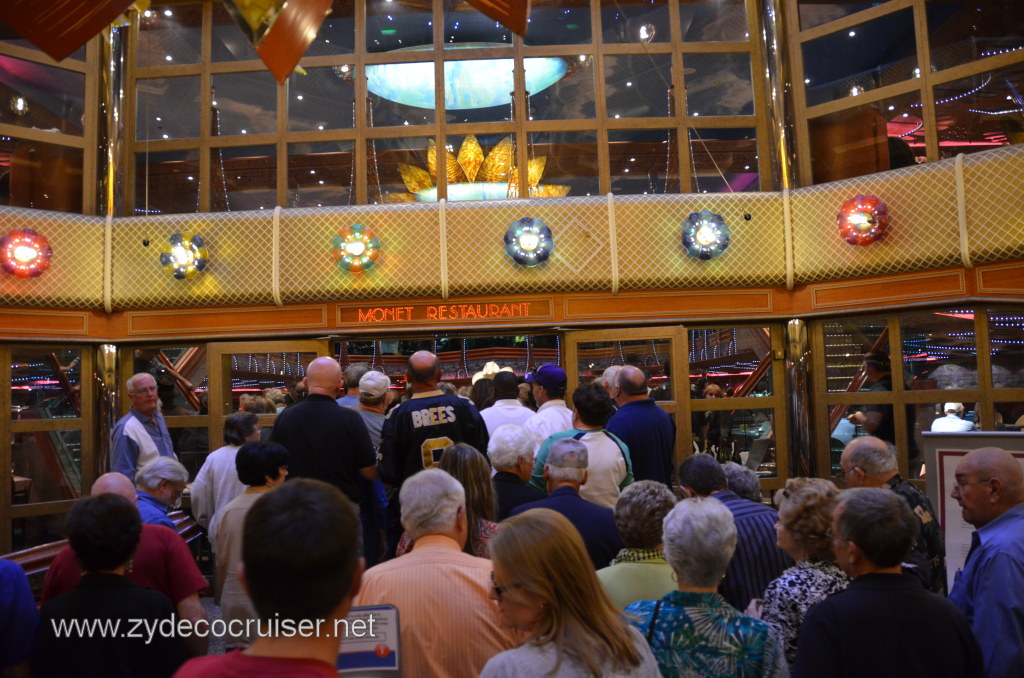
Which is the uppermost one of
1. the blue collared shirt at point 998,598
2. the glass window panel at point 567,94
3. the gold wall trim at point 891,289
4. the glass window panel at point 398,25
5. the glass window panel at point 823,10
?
the glass window panel at point 398,25

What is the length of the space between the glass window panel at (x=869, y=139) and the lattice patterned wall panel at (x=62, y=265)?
6737 millimetres

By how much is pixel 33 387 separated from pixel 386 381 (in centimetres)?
456

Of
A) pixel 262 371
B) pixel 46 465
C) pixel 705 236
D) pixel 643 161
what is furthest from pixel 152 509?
pixel 643 161

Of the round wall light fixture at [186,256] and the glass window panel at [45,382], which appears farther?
the round wall light fixture at [186,256]

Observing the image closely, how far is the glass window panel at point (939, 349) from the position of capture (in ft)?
24.7

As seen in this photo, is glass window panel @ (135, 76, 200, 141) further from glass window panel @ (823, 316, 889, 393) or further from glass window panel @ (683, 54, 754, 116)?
glass window panel @ (823, 316, 889, 393)

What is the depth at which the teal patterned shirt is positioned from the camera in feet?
7.90

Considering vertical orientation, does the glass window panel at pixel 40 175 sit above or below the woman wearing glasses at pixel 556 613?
above

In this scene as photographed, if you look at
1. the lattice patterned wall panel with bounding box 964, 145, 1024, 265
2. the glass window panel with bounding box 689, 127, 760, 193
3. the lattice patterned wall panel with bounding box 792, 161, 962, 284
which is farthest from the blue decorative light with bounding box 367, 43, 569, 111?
the lattice patterned wall panel with bounding box 964, 145, 1024, 265

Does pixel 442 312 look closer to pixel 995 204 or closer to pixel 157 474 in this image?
pixel 157 474

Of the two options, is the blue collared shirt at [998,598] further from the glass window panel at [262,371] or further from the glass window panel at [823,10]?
the glass window panel at [262,371]

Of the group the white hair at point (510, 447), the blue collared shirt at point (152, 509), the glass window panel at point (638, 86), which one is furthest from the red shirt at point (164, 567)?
the glass window panel at point (638, 86)

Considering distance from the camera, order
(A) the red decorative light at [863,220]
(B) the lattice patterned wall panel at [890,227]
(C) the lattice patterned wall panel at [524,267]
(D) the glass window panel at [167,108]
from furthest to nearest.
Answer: (D) the glass window panel at [167,108] < (C) the lattice patterned wall panel at [524,267] < (A) the red decorative light at [863,220] < (B) the lattice patterned wall panel at [890,227]

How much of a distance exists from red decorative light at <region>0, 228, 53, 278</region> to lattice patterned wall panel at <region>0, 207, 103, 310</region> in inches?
2.4
